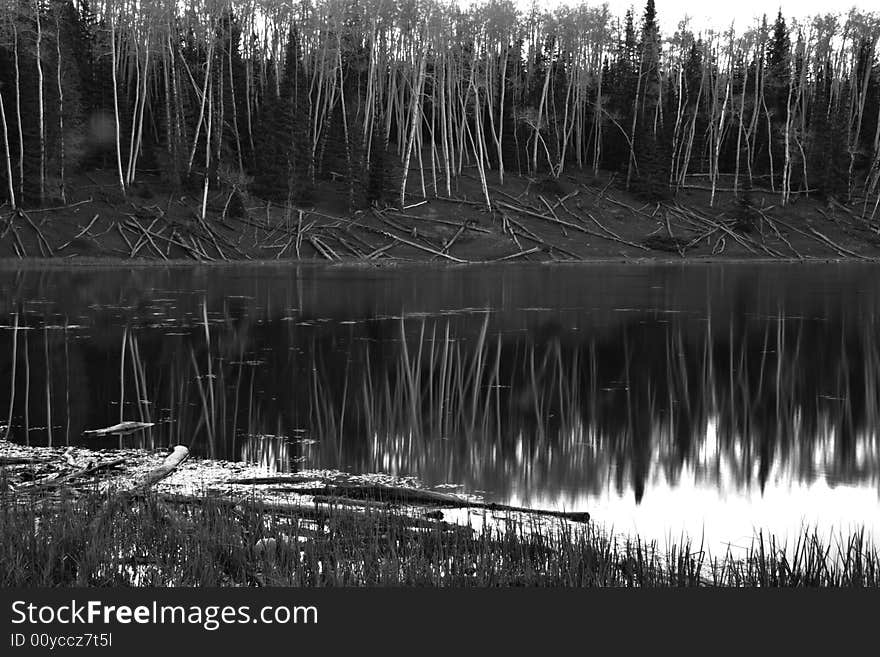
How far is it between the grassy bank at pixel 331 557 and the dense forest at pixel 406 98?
46.6 meters

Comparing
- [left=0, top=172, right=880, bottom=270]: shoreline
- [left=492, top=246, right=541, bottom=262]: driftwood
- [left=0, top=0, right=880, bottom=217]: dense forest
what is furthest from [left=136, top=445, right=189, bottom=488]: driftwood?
[left=492, top=246, right=541, bottom=262]: driftwood

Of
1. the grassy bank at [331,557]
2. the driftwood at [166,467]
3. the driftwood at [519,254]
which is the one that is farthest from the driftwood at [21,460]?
the driftwood at [519,254]

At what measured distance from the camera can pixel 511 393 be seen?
580 inches

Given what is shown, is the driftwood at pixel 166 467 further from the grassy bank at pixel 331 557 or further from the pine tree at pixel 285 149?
the pine tree at pixel 285 149

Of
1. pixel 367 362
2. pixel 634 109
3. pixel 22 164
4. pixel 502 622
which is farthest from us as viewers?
pixel 634 109

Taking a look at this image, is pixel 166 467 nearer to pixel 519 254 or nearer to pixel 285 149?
pixel 519 254

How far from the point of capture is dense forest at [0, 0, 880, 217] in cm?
5556

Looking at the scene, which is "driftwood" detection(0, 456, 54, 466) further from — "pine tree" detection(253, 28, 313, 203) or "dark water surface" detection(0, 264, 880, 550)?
"pine tree" detection(253, 28, 313, 203)

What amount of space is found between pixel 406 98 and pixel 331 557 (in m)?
70.2

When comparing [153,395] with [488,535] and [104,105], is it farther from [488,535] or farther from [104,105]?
[104,105]

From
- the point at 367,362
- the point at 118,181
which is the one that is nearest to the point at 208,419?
the point at 367,362

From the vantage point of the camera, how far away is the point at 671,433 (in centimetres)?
1207

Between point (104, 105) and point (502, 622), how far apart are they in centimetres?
6439

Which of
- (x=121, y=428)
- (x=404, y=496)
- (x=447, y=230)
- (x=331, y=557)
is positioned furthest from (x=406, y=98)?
(x=331, y=557)
